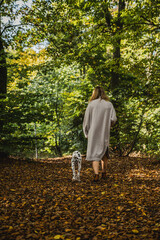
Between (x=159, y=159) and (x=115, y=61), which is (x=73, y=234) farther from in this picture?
(x=115, y=61)

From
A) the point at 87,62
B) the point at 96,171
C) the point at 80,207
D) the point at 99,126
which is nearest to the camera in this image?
the point at 80,207

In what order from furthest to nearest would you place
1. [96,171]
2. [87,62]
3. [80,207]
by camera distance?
[87,62] → [96,171] → [80,207]

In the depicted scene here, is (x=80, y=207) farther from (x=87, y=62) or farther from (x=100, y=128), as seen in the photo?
(x=87, y=62)

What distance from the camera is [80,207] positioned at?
313cm

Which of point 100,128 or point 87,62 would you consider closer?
point 100,128

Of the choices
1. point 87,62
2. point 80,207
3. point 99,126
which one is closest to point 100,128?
point 99,126

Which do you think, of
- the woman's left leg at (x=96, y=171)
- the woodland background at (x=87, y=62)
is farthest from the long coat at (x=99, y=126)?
the woodland background at (x=87, y=62)

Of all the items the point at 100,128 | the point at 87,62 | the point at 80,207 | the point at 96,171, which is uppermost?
the point at 87,62

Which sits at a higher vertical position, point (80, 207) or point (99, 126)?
point (99, 126)

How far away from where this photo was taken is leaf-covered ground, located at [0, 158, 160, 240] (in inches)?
92.1

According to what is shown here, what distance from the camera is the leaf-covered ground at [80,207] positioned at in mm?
2340

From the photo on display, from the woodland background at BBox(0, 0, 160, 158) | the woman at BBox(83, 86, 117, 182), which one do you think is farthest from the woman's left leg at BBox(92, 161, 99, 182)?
the woodland background at BBox(0, 0, 160, 158)

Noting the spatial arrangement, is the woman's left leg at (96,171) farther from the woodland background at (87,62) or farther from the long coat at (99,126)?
the woodland background at (87,62)

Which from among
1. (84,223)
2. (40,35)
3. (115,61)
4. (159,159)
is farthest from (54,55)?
(84,223)
